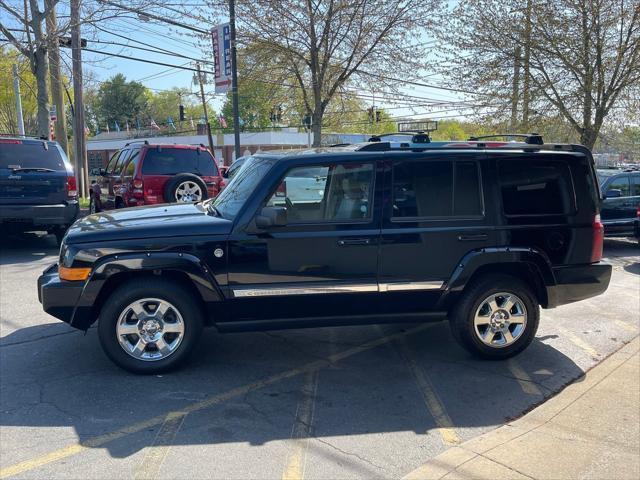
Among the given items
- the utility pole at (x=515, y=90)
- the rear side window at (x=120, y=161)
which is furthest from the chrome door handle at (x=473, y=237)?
the utility pole at (x=515, y=90)

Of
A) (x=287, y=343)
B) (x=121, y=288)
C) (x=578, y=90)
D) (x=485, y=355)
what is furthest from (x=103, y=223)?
(x=578, y=90)

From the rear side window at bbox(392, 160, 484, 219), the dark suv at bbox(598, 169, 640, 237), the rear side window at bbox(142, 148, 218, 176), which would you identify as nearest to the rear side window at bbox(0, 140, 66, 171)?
Result: the rear side window at bbox(142, 148, 218, 176)

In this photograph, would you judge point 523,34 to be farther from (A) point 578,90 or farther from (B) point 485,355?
(B) point 485,355

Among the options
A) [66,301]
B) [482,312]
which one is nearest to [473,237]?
[482,312]

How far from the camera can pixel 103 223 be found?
15.2 feet

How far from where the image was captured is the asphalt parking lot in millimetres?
3281

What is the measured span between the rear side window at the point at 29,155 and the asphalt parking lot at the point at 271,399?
373 cm

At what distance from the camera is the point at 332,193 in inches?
183

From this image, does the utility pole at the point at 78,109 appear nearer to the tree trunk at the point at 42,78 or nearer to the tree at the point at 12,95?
the tree trunk at the point at 42,78

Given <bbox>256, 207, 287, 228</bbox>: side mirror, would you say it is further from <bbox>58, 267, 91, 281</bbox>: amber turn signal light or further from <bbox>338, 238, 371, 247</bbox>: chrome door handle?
<bbox>58, 267, 91, 281</bbox>: amber turn signal light

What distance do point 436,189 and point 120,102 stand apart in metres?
86.6

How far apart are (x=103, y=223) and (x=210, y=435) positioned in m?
2.09

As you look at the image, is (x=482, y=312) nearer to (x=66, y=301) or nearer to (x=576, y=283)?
(x=576, y=283)

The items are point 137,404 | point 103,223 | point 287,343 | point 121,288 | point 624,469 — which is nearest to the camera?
point 624,469
